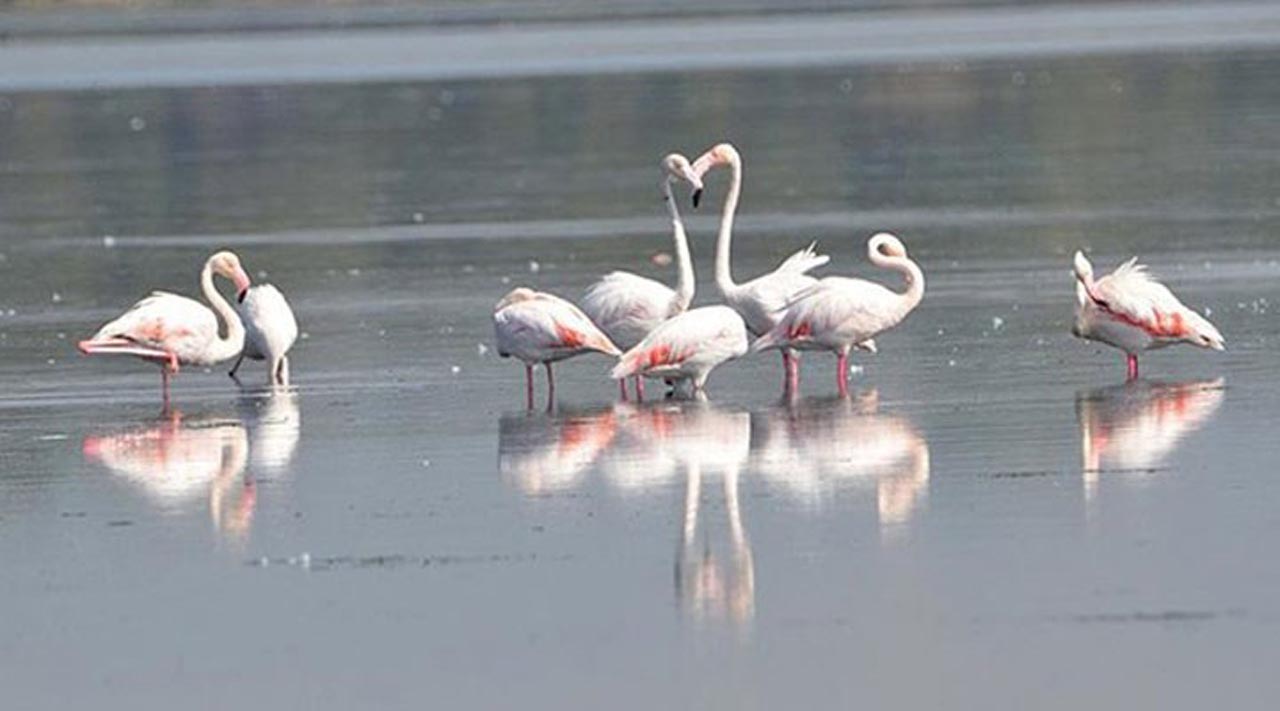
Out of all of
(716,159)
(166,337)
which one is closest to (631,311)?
(716,159)

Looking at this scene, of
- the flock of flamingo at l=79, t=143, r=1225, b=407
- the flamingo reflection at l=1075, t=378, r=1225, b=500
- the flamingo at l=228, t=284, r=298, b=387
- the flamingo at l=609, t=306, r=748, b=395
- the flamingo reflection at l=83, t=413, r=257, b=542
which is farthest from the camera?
the flamingo at l=228, t=284, r=298, b=387

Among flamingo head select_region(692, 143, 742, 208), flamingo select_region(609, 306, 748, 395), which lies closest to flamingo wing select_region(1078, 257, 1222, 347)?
flamingo select_region(609, 306, 748, 395)

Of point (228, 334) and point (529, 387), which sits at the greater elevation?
point (228, 334)

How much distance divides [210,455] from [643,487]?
2.36 meters

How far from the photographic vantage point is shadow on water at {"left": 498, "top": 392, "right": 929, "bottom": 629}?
11.6 m

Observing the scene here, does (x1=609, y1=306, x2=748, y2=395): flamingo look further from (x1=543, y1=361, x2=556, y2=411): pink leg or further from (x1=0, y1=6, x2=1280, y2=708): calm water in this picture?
(x1=543, y1=361, x2=556, y2=411): pink leg

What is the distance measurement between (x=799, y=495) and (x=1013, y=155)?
20.2 metres

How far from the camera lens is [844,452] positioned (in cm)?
1370

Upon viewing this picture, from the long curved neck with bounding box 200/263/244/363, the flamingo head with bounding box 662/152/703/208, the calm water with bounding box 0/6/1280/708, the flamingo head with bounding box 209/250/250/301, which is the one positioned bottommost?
the calm water with bounding box 0/6/1280/708

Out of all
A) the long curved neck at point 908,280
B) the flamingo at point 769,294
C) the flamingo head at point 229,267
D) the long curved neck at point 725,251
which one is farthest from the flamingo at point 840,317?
the flamingo head at point 229,267

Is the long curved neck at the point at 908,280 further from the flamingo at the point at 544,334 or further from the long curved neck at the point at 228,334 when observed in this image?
the long curved neck at the point at 228,334

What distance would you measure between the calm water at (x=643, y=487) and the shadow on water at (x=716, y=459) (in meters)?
0.03

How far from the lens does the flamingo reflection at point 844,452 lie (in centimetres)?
1259

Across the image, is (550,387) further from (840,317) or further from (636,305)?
(840,317)
